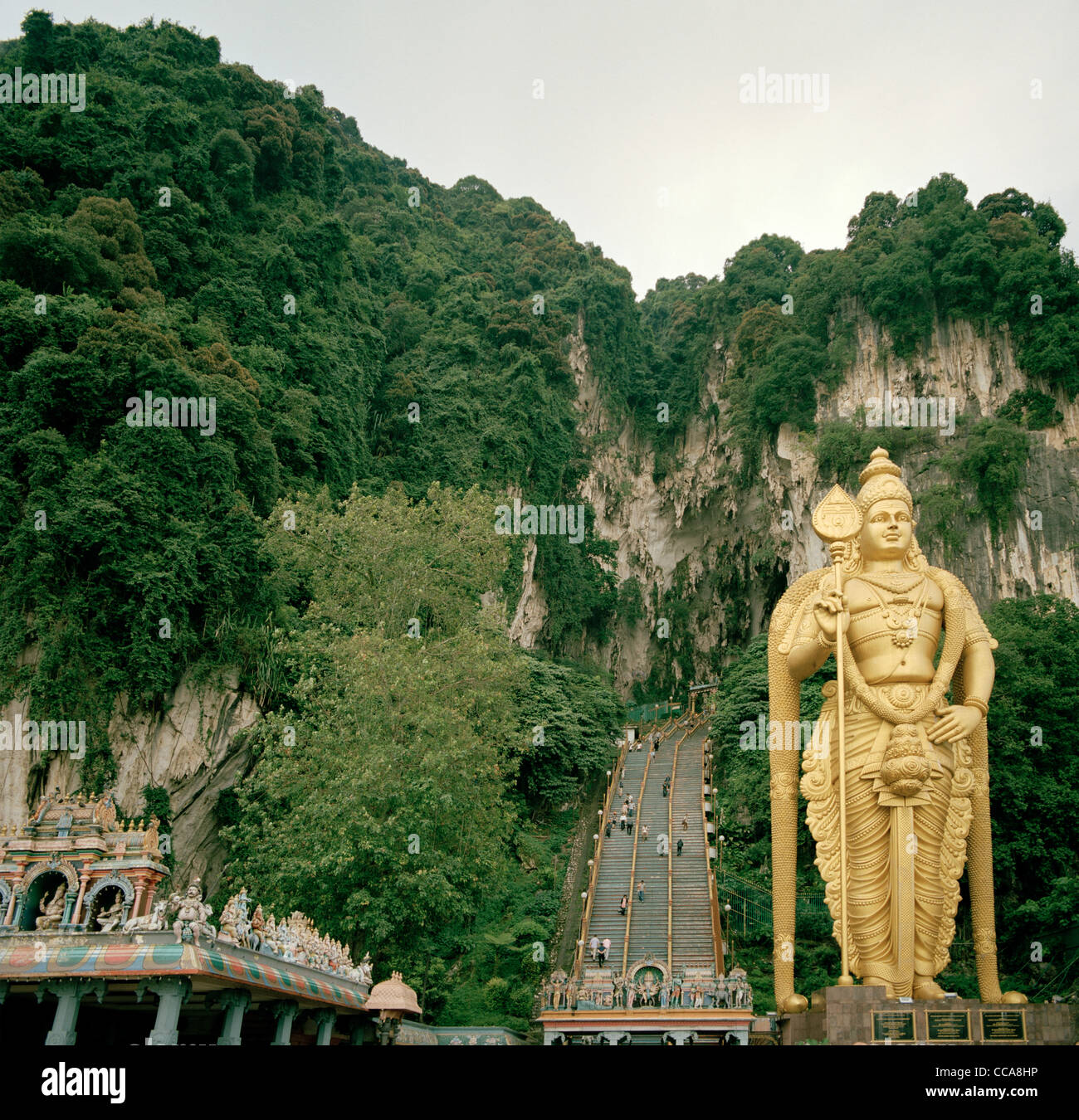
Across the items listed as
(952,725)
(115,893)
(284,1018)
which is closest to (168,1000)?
(115,893)

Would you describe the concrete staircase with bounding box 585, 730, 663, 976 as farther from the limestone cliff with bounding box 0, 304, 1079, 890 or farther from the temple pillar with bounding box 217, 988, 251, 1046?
the temple pillar with bounding box 217, 988, 251, 1046

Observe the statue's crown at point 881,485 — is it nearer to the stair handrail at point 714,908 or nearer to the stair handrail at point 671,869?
the stair handrail at point 714,908

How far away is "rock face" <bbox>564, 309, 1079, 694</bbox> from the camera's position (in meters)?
25.1

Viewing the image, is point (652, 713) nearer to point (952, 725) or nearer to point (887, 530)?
point (887, 530)

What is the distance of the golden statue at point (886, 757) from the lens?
9.96 meters

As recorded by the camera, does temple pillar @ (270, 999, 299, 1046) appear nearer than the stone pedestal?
No

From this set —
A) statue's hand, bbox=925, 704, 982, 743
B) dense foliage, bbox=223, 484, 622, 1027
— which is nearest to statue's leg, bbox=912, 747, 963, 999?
statue's hand, bbox=925, 704, 982, 743

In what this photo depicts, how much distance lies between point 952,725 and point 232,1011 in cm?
735

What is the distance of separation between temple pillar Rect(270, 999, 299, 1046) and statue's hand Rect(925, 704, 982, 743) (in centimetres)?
698

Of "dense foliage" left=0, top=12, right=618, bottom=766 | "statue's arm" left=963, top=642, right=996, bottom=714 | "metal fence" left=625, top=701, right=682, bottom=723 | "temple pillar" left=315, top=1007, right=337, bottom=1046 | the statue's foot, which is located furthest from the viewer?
"metal fence" left=625, top=701, right=682, bottom=723

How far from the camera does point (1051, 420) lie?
86.3 ft

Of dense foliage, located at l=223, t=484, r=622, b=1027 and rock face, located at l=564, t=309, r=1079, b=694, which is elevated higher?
rock face, located at l=564, t=309, r=1079, b=694

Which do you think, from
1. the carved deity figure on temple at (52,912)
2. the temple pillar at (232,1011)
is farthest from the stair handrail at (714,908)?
the carved deity figure on temple at (52,912)

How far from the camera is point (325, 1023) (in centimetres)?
1101
